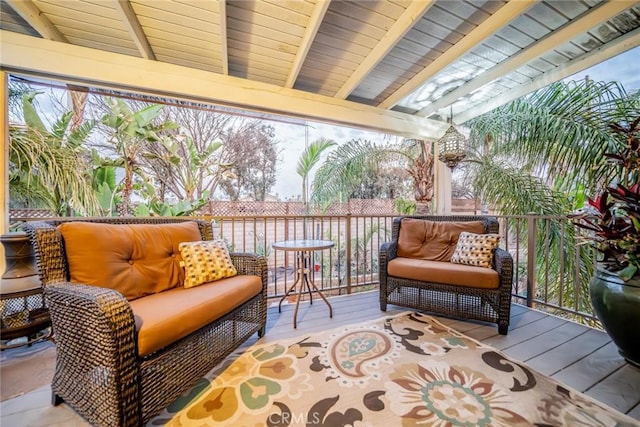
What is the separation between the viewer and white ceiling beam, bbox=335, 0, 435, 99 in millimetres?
1865

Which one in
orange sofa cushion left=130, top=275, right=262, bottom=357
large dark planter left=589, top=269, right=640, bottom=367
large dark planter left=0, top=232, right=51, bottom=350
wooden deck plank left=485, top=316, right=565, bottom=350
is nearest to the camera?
orange sofa cushion left=130, top=275, right=262, bottom=357

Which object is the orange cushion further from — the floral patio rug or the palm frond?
the palm frond

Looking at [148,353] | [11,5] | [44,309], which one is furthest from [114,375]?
[11,5]

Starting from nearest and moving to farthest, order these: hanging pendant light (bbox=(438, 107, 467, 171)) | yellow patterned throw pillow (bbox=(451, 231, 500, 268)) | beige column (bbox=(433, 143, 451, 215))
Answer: yellow patterned throw pillow (bbox=(451, 231, 500, 268)), hanging pendant light (bbox=(438, 107, 467, 171)), beige column (bbox=(433, 143, 451, 215))

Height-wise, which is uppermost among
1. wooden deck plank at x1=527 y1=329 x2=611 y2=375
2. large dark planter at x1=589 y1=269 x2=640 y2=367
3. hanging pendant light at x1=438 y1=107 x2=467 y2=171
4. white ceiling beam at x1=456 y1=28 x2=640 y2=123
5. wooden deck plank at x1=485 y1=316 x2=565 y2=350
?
white ceiling beam at x1=456 y1=28 x2=640 y2=123

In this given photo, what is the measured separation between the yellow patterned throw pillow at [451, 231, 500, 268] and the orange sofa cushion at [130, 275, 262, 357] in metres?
2.04

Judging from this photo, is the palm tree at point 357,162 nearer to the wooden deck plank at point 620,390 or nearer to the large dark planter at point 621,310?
the large dark planter at point 621,310

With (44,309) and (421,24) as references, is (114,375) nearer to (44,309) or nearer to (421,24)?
(44,309)

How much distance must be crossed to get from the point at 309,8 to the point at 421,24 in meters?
0.96

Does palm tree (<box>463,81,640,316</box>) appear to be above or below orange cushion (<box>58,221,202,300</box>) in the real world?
above

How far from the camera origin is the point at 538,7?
1.94 m

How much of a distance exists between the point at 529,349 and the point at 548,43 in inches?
104

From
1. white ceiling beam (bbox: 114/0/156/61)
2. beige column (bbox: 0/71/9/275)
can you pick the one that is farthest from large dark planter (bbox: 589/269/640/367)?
beige column (bbox: 0/71/9/275)

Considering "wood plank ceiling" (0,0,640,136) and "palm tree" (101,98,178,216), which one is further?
"palm tree" (101,98,178,216)
